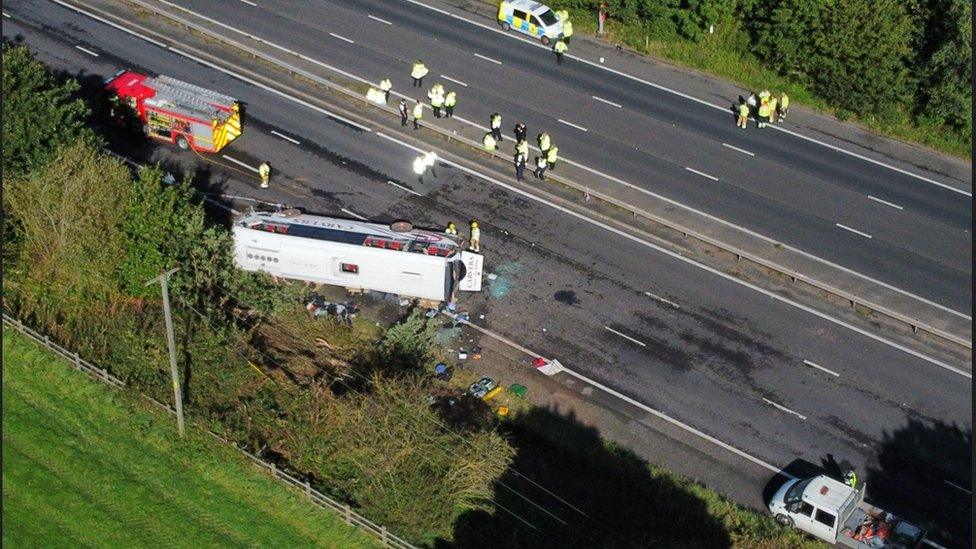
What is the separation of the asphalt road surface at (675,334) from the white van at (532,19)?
11.7 meters

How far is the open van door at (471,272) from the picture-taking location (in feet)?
138

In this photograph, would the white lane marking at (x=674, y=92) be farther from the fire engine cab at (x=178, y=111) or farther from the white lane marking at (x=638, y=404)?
the white lane marking at (x=638, y=404)

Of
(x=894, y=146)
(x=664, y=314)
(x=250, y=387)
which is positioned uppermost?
(x=894, y=146)

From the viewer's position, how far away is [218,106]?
161 feet

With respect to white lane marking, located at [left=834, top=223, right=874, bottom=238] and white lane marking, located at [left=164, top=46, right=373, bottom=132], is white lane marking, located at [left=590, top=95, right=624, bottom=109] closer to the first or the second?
white lane marking, located at [left=164, top=46, right=373, bottom=132]

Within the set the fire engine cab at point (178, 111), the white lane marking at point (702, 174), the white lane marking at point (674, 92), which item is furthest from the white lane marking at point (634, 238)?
the white lane marking at point (674, 92)

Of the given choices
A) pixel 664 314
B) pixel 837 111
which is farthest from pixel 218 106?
pixel 837 111

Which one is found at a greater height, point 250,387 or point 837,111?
point 837,111

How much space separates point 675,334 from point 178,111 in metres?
22.5

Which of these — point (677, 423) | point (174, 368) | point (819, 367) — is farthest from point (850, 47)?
point (174, 368)

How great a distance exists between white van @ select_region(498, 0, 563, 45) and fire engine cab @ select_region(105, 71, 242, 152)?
15.3m

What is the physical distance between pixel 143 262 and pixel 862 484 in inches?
962

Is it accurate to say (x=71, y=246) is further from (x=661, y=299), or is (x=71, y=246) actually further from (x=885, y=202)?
(x=885, y=202)

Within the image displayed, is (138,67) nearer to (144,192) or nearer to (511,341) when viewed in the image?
(144,192)
